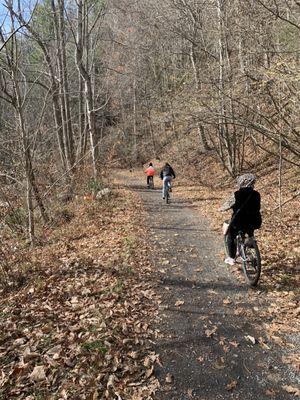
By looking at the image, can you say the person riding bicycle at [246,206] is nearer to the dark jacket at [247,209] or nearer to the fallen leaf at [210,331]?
the dark jacket at [247,209]

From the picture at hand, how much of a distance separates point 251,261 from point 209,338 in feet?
6.93

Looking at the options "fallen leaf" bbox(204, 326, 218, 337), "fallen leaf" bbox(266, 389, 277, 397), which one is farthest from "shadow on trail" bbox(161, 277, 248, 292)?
"fallen leaf" bbox(266, 389, 277, 397)

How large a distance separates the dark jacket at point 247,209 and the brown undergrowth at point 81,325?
2.24 metres

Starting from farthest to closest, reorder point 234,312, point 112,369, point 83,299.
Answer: point 83,299 → point 234,312 → point 112,369

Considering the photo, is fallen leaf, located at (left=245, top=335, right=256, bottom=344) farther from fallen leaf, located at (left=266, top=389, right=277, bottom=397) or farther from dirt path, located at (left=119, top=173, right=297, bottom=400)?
fallen leaf, located at (left=266, top=389, right=277, bottom=397)

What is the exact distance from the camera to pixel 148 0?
25.7 metres

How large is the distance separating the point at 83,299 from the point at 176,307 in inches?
68.4

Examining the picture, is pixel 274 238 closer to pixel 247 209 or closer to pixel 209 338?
pixel 247 209

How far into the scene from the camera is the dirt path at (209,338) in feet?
13.6

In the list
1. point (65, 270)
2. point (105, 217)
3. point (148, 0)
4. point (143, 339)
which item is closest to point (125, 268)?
point (65, 270)

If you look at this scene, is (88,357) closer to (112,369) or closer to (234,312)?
(112,369)

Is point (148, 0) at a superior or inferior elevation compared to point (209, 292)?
superior

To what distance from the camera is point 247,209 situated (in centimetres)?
677

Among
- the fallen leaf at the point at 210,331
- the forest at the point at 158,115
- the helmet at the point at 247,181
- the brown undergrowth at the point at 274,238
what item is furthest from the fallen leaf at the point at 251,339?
the helmet at the point at 247,181
